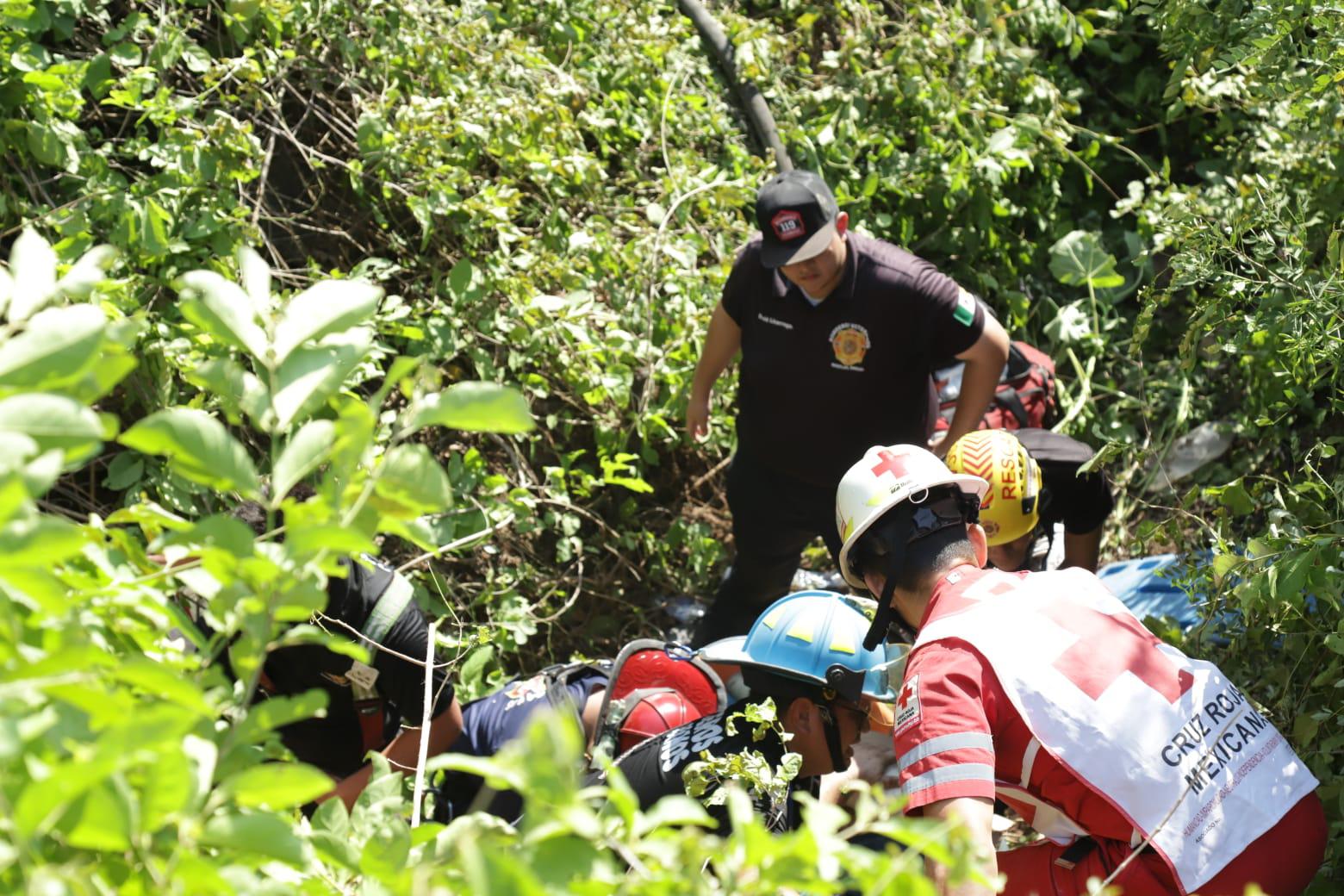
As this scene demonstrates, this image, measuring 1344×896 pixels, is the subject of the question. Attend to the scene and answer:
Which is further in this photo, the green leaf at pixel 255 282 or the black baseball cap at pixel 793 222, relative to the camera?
the black baseball cap at pixel 793 222

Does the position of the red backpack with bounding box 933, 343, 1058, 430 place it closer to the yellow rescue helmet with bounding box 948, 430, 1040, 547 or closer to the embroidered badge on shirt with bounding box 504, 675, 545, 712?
the yellow rescue helmet with bounding box 948, 430, 1040, 547

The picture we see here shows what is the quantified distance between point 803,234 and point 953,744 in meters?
2.02

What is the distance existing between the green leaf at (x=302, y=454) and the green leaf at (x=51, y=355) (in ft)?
0.51

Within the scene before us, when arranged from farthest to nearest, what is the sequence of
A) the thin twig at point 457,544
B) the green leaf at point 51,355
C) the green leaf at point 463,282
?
the green leaf at point 463,282 → the thin twig at point 457,544 → the green leaf at point 51,355

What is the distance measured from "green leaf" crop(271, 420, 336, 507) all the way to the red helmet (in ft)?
7.00

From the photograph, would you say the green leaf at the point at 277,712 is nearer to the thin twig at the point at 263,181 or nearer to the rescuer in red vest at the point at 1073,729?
the rescuer in red vest at the point at 1073,729

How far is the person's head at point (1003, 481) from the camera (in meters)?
3.13

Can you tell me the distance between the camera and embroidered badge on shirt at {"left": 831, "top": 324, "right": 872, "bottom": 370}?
144 inches

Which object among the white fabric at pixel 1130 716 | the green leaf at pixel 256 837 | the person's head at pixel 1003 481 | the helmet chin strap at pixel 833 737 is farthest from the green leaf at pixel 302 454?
the person's head at pixel 1003 481

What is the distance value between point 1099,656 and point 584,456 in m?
2.85

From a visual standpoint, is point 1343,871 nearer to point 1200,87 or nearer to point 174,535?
point 174,535

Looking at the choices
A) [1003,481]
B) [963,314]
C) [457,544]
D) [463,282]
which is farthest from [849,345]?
[457,544]

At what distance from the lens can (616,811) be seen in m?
0.99

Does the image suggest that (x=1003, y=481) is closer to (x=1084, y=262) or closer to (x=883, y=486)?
(x=883, y=486)
